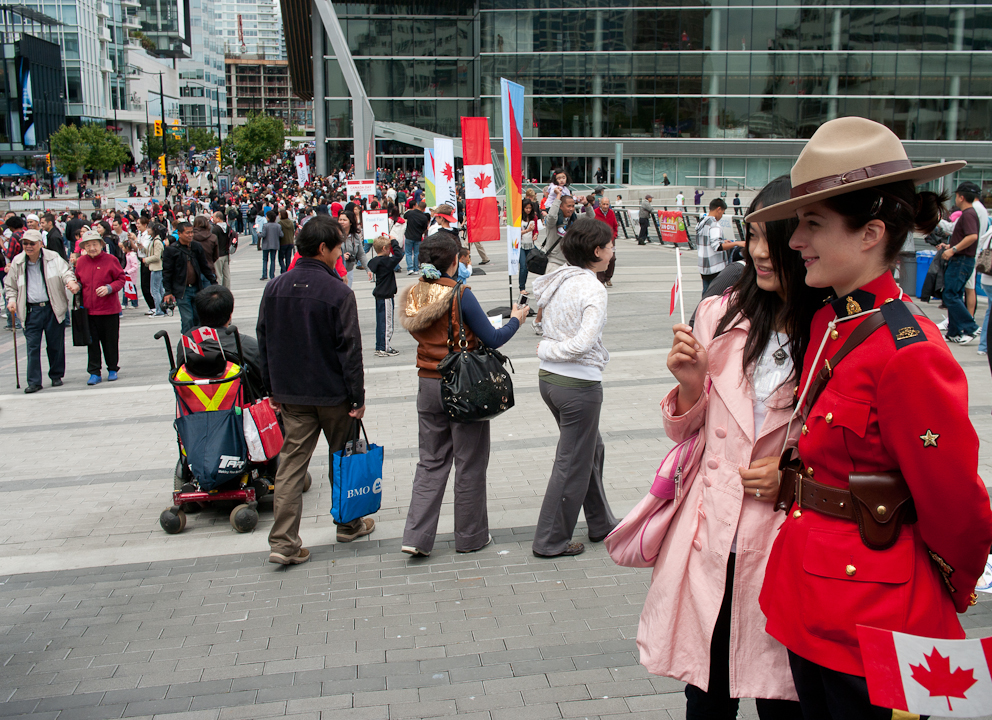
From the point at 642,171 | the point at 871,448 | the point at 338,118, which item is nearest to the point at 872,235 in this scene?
the point at 871,448

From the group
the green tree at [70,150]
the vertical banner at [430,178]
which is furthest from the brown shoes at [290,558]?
the green tree at [70,150]

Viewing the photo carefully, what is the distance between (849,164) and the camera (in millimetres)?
1883

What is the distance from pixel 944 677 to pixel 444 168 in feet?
55.5

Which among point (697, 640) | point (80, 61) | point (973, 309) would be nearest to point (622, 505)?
point (697, 640)

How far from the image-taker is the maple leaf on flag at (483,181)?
1023 cm

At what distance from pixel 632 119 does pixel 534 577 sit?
49985 millimetres

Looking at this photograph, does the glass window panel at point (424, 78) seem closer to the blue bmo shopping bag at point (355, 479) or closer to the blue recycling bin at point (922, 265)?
the blue recycling bin at point (922, 265)

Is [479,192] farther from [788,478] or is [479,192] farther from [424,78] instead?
[424,78]

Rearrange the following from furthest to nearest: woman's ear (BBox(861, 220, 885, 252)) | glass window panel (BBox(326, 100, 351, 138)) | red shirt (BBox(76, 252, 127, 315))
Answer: glass window panel (BBox(326, 100, 351, 138)), red shirt (BBox(76, 252, 127, 315)), woman's ear (BBox(861, 220, 885, 252))

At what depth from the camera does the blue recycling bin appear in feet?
45.4

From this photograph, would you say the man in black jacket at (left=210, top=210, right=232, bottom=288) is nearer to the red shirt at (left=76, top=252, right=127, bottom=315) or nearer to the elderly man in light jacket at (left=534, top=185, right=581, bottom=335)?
the red shirt at (left=76, top=252, right=127, bottom=315)

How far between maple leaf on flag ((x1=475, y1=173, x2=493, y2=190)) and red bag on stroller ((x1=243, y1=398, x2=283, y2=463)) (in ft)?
17.5

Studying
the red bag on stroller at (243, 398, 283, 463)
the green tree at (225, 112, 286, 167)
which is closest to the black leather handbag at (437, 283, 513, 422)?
the red bag on stroller at (243, 398, 283, 463)

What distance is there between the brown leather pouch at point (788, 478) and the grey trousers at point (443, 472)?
9.11 ft
